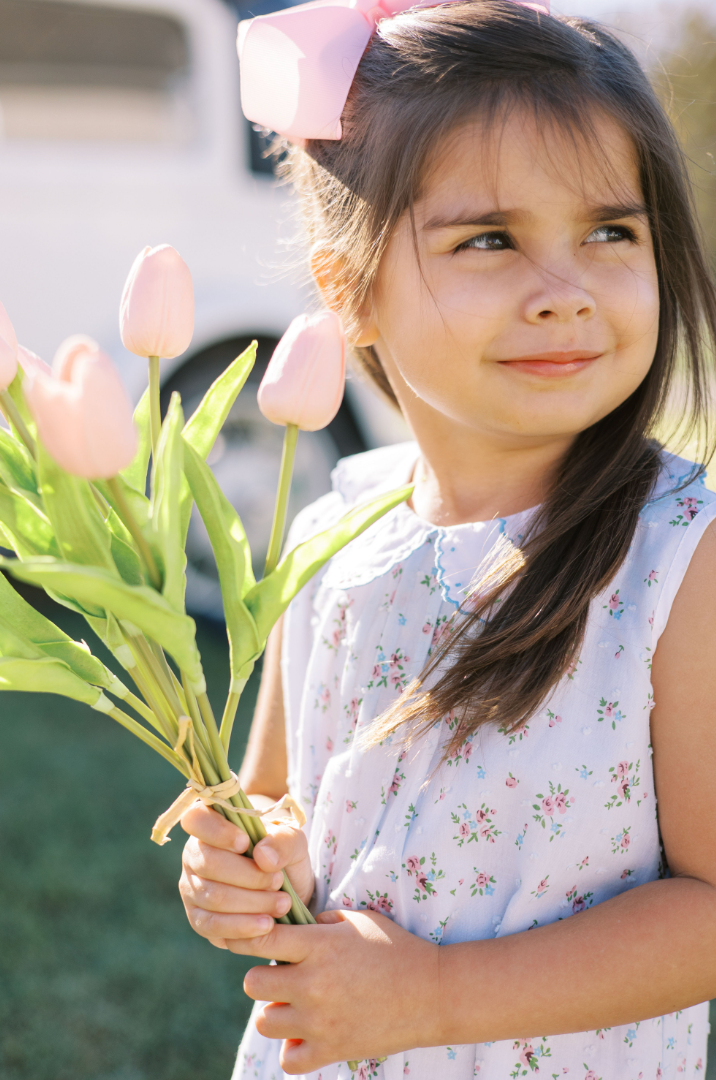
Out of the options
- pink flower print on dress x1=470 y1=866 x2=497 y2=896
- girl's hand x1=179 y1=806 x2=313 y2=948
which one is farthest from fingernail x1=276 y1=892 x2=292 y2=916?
pink flower print on dress x1=470 y1=866 x2=497 y2=896

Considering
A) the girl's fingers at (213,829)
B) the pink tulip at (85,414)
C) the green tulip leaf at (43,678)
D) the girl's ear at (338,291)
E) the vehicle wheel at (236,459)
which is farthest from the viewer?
the vehicle wheel at (236,459)

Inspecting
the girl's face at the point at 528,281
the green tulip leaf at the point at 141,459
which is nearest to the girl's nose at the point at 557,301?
the girl's face at the point at 528,281

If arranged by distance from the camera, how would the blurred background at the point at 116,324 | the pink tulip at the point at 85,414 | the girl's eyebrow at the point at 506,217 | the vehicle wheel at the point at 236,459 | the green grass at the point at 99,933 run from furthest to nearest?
the vehicle wheel at the point at 236,459 < the blurred background at the point at 116,324 < the green grass at the point at 99,933 < the girl's eyebrow at the point at 506,217 < the pink tulip at the point at 85,414

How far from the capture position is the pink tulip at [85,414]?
1.70ft

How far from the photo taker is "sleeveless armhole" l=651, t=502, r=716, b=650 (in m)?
0.93

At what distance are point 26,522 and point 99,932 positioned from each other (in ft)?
5.77

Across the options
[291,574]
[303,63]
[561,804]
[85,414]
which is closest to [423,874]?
[561,804]

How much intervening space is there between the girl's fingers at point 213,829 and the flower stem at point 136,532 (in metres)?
0.30

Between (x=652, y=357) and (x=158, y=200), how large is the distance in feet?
8.96

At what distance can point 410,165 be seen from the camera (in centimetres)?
98

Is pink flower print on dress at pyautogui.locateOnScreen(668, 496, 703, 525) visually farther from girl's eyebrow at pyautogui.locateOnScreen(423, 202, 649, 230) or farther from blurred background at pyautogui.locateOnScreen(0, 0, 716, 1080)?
blurred background at pyautogui.locateOnScreen(0, 0, 716, 1080)

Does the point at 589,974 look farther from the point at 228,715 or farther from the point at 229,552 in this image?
the point at 229,552

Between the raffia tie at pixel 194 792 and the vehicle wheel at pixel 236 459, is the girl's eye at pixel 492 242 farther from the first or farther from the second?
the vehicle wheel at pixel 236 459

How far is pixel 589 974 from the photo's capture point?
2.97 feet
